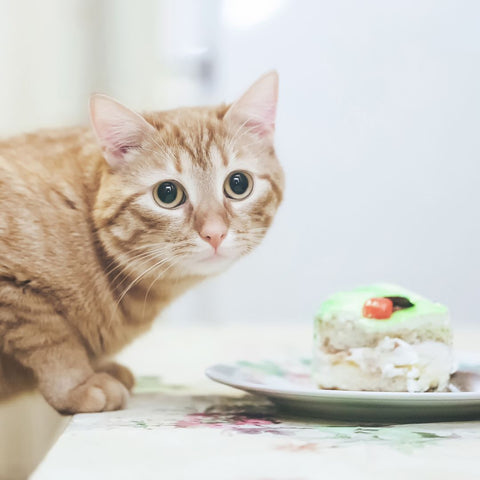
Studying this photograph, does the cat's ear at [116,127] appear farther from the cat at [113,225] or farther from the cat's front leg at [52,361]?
the cat's front leg at [52,361]

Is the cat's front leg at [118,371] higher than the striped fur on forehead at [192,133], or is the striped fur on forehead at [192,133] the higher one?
the striped fur on forehead at [192,133]

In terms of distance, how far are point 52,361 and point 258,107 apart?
0.53 m

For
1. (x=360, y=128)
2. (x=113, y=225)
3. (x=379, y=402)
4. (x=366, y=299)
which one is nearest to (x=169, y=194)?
(x=113, y=225)

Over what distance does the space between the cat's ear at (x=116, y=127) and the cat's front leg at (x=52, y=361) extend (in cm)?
27

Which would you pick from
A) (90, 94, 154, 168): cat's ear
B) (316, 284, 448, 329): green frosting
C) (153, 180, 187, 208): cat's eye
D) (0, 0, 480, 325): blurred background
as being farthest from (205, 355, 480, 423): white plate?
(0, 0, 480, 325): blurred background

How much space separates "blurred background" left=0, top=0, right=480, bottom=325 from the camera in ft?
7.07

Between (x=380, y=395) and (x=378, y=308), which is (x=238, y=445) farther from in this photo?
(x=378, y=308)

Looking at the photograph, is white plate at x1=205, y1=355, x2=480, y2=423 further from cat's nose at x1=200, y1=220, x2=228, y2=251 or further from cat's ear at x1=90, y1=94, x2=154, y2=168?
cat's ear at x1=90, y1=94, x2=154, y2=168

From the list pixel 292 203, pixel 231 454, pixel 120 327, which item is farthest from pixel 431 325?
pixel 292 203

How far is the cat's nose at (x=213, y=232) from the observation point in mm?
1111

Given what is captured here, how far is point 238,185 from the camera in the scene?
121 cm

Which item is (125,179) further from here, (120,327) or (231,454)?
(231,454)

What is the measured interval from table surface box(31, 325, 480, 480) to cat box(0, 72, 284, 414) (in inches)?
5.6

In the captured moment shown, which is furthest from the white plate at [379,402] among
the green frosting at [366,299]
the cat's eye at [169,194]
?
the cat's eye at [169,194]
